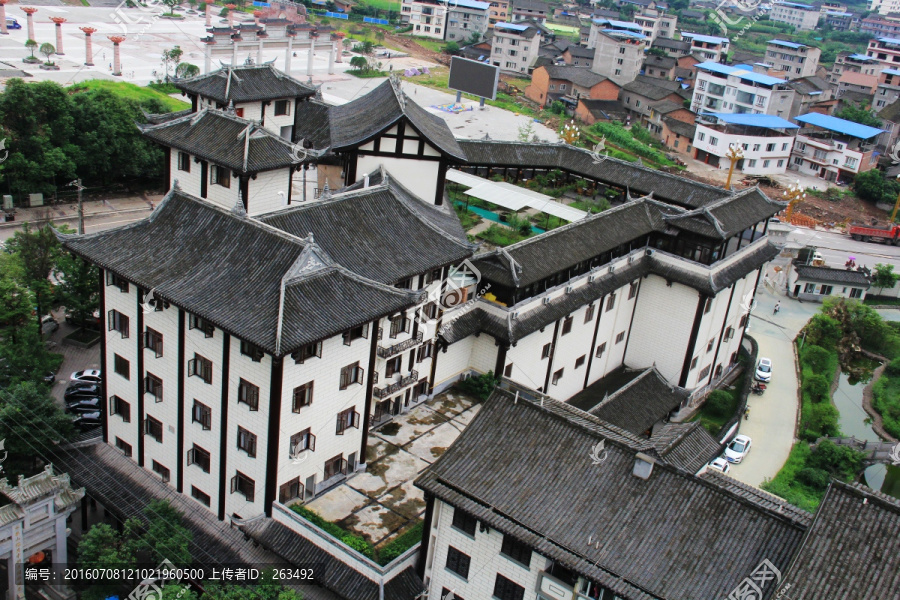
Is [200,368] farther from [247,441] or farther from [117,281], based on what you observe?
[117,281]

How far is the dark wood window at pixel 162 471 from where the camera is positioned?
31712mm

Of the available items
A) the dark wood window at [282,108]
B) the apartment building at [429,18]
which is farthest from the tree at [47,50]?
the apartment building at [429,18]

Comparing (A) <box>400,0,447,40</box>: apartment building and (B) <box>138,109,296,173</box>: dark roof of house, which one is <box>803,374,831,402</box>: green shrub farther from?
(A) <box>400,0,447,40</box>: apartment building

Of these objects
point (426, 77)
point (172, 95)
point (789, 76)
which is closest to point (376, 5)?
point (426, 77)

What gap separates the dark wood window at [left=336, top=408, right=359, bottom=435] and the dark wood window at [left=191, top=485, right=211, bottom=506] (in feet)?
17.7

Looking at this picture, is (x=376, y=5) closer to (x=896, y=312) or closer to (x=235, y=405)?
(x=896, y=312)

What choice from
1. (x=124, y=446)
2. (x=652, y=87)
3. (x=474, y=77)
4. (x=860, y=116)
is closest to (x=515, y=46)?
(x=652, y=87)

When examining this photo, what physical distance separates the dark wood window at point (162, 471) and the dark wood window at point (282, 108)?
71.6ft

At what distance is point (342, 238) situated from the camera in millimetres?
31375

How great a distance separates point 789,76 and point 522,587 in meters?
118

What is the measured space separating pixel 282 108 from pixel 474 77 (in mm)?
56189

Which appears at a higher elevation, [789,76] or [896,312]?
[789,76]

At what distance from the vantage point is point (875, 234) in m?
76.5

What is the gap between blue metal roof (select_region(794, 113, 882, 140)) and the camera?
93.2m
